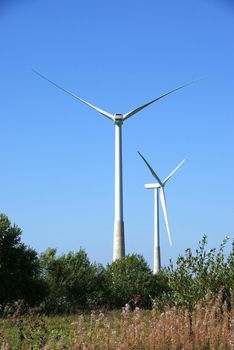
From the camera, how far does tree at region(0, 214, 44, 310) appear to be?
21469mm

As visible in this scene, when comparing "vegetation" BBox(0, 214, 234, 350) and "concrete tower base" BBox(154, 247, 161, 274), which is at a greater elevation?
"concrete tower base" BBox(154, 247, 161, 274)

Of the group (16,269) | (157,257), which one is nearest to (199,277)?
(16,269)

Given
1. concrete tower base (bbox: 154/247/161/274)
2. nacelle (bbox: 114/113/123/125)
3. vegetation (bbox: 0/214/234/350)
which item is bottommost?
vegetation (bbox: 0/214/234/350)

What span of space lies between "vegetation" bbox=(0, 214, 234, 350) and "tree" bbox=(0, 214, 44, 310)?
0.11 ft

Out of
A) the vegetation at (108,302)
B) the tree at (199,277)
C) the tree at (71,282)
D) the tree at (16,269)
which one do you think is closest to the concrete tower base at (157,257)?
the vegetation at (108,302)

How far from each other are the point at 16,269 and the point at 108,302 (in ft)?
17.1

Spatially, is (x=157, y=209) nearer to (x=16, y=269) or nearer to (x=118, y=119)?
(x=118, y=119)

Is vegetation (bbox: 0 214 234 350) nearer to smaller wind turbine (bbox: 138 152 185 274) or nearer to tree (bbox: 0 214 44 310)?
tree (bbox: 0 214 44 310)

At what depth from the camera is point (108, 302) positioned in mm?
25703

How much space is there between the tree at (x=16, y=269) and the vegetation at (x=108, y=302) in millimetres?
32

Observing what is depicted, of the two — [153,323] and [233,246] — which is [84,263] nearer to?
[233,246]

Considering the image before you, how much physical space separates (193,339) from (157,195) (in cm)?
3183

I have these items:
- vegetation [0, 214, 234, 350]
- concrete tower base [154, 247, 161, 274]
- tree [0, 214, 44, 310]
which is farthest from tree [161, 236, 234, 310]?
concrete tower base [154, 247, 161, 274]

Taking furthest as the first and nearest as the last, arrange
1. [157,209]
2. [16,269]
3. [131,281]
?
[157,209] < [131,281] < [16,269]
